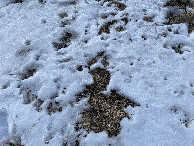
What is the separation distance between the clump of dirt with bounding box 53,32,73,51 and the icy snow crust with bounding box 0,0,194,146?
2.5 inches

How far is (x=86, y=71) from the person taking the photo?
10.7 ft

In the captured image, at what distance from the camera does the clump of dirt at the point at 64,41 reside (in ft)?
11.9

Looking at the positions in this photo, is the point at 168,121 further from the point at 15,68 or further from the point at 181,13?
the point at 15,68

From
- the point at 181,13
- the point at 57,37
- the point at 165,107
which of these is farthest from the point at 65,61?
the point at 181,13

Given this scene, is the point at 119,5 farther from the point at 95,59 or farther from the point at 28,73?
the point at 28,73

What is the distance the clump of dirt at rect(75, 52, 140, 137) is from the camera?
275 centimetres

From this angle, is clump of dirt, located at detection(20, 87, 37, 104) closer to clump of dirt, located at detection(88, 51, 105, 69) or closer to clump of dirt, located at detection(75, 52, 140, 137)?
clump of dirt, located at detection(75, 52, 140, 137)

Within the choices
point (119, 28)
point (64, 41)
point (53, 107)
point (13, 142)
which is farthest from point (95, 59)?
point (13, 142)

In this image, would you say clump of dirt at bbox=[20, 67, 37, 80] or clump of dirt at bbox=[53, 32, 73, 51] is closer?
clump of dirt at bbox=[20, 67, 37, 80]

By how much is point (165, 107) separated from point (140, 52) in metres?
1.08

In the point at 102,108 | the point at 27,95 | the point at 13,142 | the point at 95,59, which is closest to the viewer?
the point at 13,142

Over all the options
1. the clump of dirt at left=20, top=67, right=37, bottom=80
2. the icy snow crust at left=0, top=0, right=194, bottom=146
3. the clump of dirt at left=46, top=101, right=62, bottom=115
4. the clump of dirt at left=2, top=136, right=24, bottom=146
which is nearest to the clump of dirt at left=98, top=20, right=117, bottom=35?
the icy snow crust at left=0, top=0, right=194, bottom=146

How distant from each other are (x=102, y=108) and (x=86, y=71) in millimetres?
721

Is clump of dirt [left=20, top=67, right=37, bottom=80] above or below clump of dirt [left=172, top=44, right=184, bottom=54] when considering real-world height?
below
